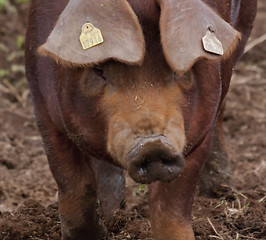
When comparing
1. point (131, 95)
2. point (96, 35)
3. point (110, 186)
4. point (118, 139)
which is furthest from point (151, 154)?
point (110, 186)

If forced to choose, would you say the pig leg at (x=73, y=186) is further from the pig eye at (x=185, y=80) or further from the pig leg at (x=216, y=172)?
the pig leg at (x=216, y=172)

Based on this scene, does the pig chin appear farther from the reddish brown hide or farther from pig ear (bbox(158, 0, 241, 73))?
pig ear (bbox(158, 0, 241, 73))

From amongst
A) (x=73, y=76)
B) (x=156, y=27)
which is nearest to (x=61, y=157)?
(x=73, y=76)

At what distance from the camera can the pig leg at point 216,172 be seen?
6.16m

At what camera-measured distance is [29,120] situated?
8.07m

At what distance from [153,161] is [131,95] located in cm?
44

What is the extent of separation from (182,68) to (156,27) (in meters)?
0.40

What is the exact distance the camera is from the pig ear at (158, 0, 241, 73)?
3887mm

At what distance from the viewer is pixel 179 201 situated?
15.5 ft

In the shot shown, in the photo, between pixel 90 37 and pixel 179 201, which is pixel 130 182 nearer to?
pixel 179 201

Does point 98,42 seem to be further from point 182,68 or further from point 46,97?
point 46,97

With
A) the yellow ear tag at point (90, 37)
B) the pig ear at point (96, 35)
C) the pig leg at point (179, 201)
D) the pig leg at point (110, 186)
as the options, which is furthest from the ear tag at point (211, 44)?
the pig leg at point (110, 186)

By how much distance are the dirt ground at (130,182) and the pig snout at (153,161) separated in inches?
54.7

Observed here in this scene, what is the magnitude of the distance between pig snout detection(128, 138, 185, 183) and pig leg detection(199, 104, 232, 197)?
7.68ft
